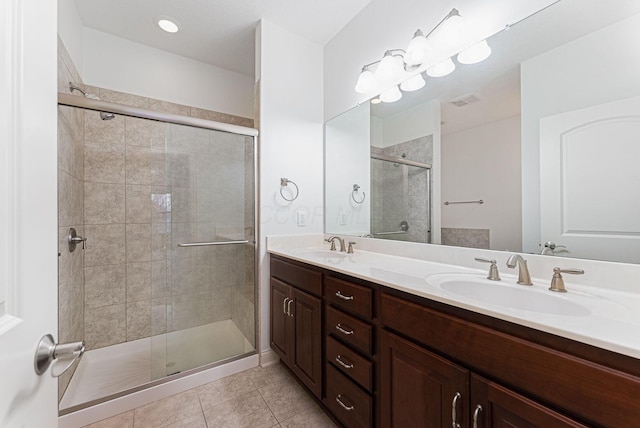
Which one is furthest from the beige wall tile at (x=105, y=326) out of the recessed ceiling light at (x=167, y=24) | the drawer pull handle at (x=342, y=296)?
the recessed ceiling light at (x=167, y=24)

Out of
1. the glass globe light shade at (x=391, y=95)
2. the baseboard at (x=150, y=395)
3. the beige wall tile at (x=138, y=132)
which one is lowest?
the baseboard at (x=150, y=395)

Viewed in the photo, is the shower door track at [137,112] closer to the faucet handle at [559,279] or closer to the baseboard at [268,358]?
the baseboard at [268,358]

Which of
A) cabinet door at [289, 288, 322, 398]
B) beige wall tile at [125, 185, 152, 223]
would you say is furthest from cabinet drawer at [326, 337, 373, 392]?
beige wall tile at [125, 185, 152, 223]

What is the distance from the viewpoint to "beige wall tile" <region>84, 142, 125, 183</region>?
2004 millimetres

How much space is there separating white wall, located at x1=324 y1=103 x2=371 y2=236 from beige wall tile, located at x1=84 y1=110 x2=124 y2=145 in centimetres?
171

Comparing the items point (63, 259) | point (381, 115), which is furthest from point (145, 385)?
point (381, 115)

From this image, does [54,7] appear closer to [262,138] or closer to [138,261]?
[262,138]

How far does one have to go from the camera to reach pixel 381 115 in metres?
1.81

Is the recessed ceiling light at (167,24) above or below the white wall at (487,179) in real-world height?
above

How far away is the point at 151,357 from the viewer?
1.89 metres

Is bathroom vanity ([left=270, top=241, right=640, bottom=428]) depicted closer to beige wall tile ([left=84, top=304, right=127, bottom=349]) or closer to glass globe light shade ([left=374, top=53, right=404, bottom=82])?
glass globe light shade ([left=374, top=53, right=404, bottom=82])

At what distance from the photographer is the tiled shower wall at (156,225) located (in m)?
1.96

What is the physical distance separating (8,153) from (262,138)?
168cm

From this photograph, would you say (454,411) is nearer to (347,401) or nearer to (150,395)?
(347,401)
